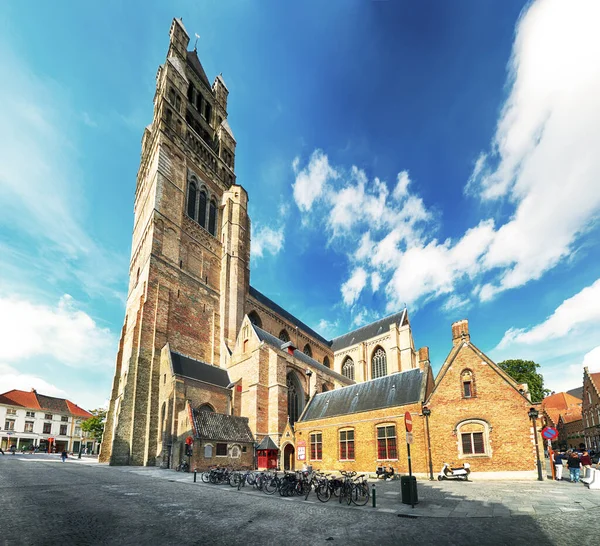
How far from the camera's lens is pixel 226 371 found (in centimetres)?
3291

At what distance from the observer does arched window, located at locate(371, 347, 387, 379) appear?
1941 inches

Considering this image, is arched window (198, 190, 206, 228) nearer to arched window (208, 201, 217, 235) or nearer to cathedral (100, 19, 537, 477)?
cathedral (100, 19, 537, 477)

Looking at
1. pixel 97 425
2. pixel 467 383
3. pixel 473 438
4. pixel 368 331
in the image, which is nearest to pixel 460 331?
pixel 467 383

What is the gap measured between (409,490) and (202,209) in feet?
115

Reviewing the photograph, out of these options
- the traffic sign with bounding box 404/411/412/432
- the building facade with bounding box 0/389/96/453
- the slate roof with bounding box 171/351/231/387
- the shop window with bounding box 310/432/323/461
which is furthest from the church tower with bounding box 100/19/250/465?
the building facade with bounding box 0/389/96/453

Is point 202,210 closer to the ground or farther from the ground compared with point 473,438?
farther from the ground

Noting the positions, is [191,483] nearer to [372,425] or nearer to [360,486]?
[360,486]

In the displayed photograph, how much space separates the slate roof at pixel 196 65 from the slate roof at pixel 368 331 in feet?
135

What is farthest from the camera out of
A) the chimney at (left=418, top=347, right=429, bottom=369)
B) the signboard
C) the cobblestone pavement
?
the signboard

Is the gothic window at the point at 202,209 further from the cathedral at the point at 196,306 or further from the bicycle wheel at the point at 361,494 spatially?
the bicycle wheel at the point at 361,494

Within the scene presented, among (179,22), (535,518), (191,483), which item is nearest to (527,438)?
(535,518)

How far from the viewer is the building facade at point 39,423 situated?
185 ft

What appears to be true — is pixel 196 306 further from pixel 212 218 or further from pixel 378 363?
pixel 378 363

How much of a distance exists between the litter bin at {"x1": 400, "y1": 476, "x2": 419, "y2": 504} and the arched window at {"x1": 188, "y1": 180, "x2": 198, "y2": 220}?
32809 millimetres
